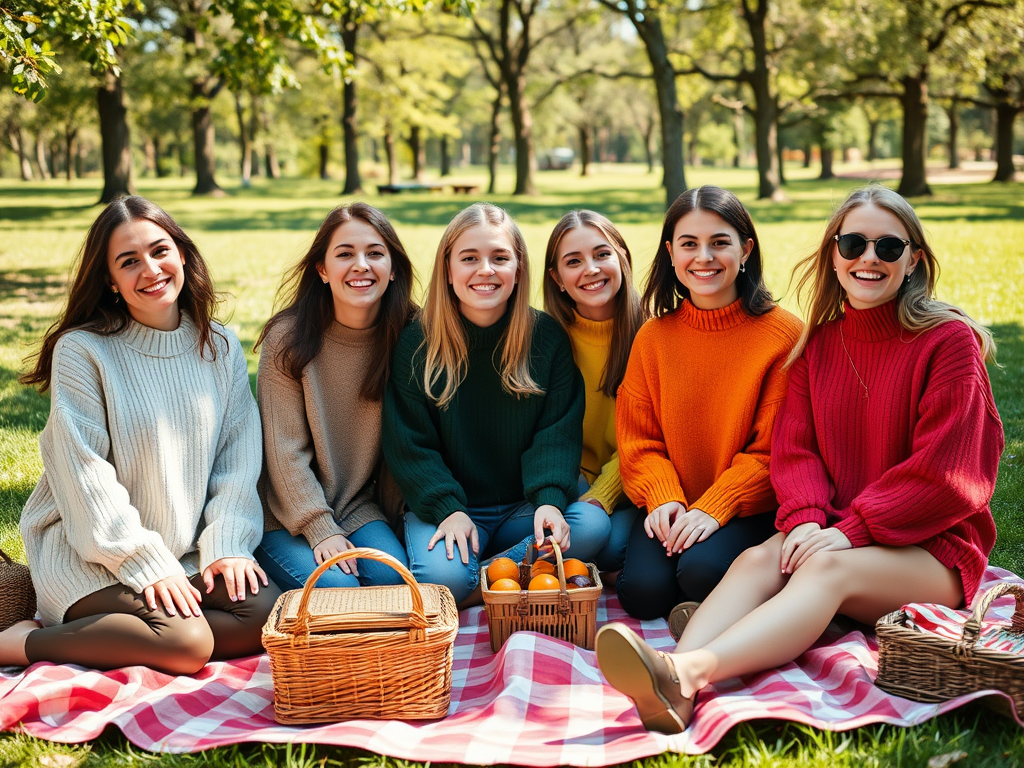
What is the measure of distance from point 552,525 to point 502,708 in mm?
964

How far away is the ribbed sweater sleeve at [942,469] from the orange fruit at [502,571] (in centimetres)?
126

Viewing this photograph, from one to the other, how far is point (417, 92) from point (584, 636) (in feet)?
104

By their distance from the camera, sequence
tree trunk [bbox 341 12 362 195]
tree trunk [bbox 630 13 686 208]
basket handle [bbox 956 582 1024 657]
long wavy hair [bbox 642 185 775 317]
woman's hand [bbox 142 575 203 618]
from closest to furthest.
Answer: basket handle [bbox 956 582 1024 657] → woman's hand [bbox 142 575 203 618] → long wavy hair [bbox 642 185 775 317] → tree trunk [bbox 630 13 686 208] → tree trunk [bbox 341 12 362 195]

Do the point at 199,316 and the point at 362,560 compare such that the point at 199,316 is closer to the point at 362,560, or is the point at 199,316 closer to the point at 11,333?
the point at 362,560

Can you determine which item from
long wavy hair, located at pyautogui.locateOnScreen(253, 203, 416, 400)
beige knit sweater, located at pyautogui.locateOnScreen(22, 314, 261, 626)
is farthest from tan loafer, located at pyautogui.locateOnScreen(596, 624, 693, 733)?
long wavy hair, located at pyautogui.locateOnScreen(253, 203, 416, 400)

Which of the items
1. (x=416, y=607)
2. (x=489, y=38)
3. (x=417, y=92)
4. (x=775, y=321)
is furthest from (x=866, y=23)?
(x=416, y=607)

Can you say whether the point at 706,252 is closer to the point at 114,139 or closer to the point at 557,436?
the point at 557,436

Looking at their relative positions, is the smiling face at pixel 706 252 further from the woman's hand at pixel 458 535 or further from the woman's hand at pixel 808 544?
the woman's hand at pixel 458 535

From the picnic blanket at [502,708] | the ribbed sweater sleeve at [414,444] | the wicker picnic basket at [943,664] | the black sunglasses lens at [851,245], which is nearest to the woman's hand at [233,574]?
the picnic blanket at [502,708]

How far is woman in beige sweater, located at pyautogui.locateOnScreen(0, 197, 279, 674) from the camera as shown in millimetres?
3332

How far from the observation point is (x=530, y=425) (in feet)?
13.7

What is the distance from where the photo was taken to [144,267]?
11.8 ft

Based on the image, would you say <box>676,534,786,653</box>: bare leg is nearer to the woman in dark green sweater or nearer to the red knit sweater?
the red knit sweater

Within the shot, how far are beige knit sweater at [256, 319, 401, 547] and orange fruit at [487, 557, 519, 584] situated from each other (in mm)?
745
